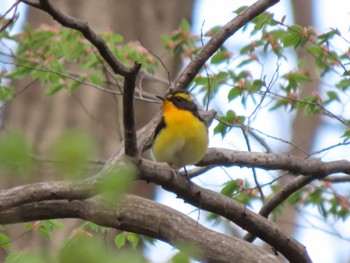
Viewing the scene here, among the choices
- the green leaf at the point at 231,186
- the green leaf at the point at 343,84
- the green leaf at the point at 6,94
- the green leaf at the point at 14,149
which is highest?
the green leaf at the point at 6,94

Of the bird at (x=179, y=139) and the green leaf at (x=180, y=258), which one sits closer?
the green leaf at (x=180, y=258)

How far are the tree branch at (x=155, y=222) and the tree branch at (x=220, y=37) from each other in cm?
105

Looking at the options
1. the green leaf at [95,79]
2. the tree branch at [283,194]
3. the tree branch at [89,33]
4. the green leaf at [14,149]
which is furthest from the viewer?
the green leaf at [95,79]

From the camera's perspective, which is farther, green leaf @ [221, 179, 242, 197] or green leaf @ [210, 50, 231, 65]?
green leaf @ [210, 50, 231, 65]

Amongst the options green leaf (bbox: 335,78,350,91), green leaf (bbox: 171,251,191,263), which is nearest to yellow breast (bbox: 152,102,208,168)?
green leaf (bbox: 335,78,350,91)

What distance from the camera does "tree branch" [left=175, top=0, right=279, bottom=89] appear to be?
15.9 ft

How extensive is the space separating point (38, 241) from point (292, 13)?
8.93m

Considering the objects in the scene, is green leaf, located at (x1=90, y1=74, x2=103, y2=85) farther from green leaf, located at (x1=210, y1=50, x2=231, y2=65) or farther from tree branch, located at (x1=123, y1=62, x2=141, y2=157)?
tree branch, located at (x1=123, y1=62, x2=141, y2=157)

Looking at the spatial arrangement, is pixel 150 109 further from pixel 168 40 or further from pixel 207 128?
pixel 207 128

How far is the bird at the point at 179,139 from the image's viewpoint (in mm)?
4684

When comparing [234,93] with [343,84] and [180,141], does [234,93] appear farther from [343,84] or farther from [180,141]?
[180,141]

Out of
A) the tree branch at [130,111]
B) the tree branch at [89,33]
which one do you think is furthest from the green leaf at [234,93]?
the tree branch at [89,33]

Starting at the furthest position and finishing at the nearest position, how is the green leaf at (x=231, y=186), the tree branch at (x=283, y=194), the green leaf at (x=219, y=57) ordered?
1. the green leaf at (x=219, y=57)
2. the green leaf at (x=231, y=186)
3. the tree branch at (x=283, y=194)

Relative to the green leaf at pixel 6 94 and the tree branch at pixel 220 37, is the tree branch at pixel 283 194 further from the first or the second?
the green leaf at pixel 6 94
